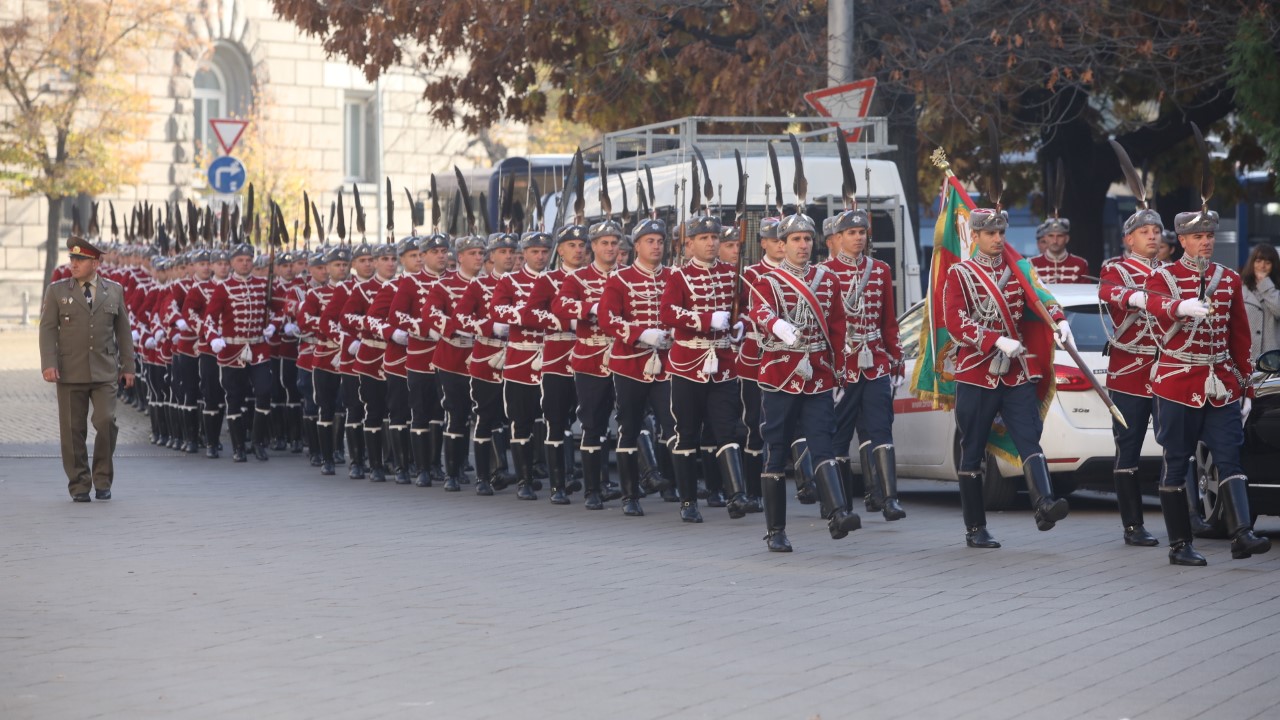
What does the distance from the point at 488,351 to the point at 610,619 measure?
6639mm

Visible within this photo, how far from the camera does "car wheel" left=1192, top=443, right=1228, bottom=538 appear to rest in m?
11.6

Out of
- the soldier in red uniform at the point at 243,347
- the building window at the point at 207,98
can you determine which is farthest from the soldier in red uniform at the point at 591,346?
the building window at the point at 207,98

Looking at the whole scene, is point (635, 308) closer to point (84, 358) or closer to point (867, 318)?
point (867, 318)

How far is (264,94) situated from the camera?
4844 centimetres

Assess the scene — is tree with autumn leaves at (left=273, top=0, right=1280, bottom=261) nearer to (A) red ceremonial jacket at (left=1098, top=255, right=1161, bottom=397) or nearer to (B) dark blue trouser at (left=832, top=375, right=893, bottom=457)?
(B) dark blue trouser at (left=832, top=375, right=893, bottom=457)

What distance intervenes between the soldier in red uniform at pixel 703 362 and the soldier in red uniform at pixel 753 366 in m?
0.10

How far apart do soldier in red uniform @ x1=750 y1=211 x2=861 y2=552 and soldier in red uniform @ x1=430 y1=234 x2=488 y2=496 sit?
444 cm

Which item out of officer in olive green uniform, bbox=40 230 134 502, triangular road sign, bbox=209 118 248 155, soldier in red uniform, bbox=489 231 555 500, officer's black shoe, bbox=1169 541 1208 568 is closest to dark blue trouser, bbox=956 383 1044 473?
officer's black shoe, bbox=1169 541 1208 568

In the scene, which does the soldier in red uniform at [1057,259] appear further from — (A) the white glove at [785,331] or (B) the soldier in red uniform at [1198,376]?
(A) the white glove at [785,331]

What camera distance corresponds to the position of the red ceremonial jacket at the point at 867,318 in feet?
41.2

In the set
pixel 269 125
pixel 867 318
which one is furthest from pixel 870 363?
pixel 269 125

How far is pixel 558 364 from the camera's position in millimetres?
14336

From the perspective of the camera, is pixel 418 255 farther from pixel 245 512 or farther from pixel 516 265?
pixel 245 512

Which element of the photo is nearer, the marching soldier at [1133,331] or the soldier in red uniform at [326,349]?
the marching soldier at [1133,331]
